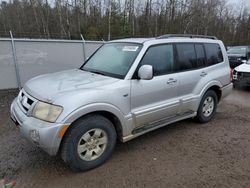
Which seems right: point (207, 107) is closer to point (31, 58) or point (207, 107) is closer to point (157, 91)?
point (157, 91)

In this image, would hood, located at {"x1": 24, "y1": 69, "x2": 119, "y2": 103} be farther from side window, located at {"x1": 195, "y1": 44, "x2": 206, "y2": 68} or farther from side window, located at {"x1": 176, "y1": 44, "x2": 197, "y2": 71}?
side window, located at {"x1": 195, "y1": 44, "x2": 206, "y2": 68}

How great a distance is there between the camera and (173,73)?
142 inches

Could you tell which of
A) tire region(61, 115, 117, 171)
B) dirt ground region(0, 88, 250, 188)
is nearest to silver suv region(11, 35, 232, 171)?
tire region(61, 115, 117, 171)

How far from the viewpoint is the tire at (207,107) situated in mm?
4359

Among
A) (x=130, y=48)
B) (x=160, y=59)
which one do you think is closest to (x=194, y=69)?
(x=160, y=59)

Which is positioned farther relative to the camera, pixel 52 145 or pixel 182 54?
pixel 182 54

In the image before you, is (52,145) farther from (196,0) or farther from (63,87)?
(196,0)

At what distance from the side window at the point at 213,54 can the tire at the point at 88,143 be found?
2769mm

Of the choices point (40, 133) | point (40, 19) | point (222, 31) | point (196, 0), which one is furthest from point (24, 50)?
point (222, 31)

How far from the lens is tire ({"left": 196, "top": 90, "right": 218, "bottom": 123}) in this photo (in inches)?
172

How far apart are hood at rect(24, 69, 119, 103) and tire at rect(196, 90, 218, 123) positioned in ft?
7.62

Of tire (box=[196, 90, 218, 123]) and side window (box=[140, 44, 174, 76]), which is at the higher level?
side window (box=[140, 44, 174, 76])

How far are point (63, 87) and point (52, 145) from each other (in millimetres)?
777

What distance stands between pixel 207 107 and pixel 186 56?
1.38 metres
